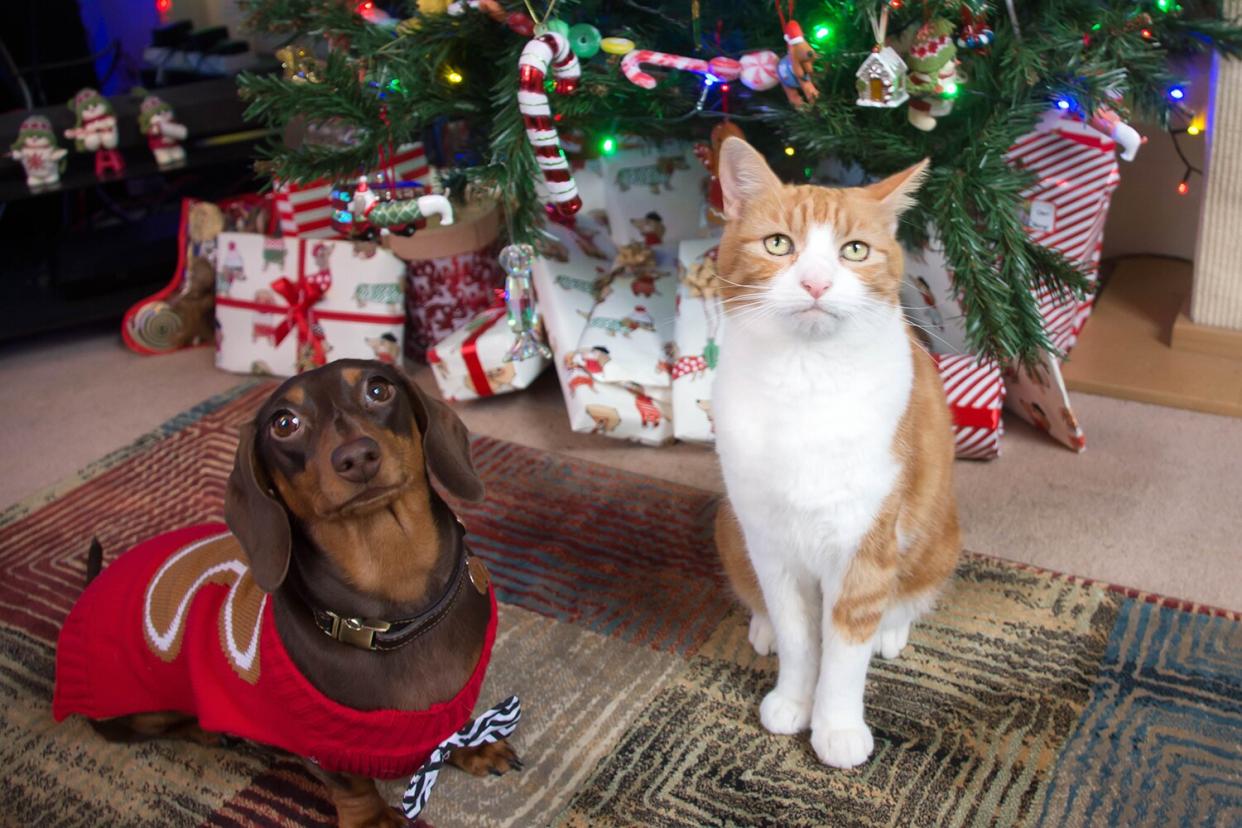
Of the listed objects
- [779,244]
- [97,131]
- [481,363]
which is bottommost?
[481,363]

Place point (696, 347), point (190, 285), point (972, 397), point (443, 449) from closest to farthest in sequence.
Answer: point (443, 449) → point (972, 397) → point (696, 347) → point (190, 285)

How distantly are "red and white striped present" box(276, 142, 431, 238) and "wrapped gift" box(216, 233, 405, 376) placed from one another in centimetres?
5

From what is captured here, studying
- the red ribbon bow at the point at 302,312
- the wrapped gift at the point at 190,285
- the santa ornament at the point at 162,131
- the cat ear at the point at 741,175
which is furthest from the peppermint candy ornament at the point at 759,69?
the santa ornament at the point at 162,131

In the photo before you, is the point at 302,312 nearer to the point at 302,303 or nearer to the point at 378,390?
the point at 302,303

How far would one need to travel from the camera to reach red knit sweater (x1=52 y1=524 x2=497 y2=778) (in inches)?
39.9

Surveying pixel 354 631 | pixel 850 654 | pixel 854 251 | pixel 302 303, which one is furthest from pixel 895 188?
pixel 302 303

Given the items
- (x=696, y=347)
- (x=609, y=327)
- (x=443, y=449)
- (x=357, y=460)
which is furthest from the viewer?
(x=609, y=327)

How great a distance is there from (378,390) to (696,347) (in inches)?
30.6

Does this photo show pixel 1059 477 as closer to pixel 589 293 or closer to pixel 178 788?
pixel 589 293

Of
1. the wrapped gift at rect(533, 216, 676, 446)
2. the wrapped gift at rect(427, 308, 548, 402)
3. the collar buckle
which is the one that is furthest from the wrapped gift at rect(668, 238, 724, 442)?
the collar buckle

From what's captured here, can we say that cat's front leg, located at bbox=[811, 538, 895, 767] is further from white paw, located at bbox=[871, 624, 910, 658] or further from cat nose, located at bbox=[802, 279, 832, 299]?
cat nose, located at bbox=[802, 279, 832, 299]

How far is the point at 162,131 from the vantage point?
2.22 m

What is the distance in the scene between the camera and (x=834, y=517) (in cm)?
106

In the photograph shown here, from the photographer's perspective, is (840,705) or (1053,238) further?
(1053,238)
